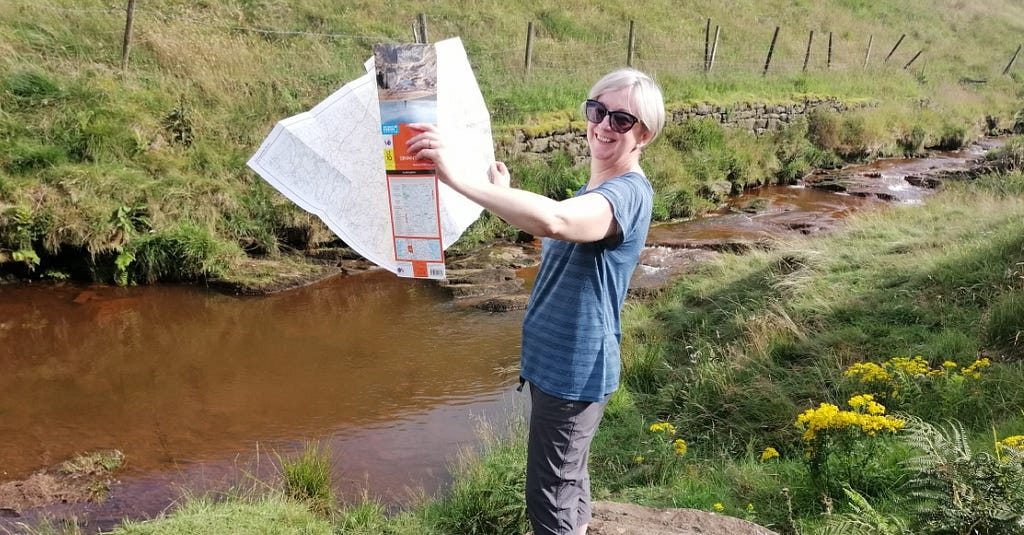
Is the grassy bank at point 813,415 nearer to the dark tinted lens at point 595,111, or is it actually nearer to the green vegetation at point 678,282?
the green vegetation at point 678,282

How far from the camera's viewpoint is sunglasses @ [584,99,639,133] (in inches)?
82.4

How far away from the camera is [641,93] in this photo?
6.81 ft

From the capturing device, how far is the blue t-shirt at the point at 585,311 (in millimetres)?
2146

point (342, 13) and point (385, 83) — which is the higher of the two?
point (342, 13)

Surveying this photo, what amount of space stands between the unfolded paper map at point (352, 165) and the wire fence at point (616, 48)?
3.17 metres

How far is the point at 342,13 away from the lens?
14758mm

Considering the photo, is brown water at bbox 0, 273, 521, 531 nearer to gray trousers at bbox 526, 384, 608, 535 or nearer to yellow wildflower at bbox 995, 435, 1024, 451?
gray trousers at bbox 526, 384, 608, 535

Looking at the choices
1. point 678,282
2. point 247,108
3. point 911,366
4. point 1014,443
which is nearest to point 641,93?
point 1014,443

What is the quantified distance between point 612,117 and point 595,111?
0.07 meters

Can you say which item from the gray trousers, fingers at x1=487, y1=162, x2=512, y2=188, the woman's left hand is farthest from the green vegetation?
the woman's left hand

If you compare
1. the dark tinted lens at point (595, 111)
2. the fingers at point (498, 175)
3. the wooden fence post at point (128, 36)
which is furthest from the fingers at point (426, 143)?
the wooden fence post at point (128, 36)

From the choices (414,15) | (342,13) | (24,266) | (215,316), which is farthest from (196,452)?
(414,15)

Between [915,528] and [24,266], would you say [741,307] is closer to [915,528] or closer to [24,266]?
[915,528]

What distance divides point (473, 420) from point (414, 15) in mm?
12385
